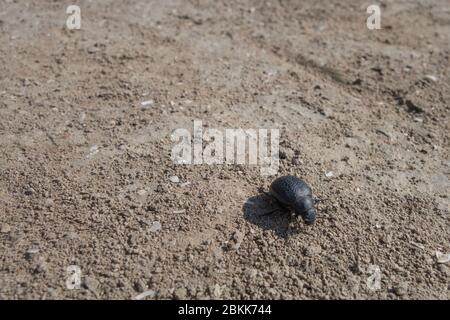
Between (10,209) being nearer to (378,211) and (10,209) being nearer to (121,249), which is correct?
(121,249)

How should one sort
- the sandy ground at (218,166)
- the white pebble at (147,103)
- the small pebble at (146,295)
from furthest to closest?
the white pebble at (147,103), the sandy ground at (218,166), the small pebble at (146,295)

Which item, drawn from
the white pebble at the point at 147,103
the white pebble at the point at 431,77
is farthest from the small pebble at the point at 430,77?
the white pebble at the point at 147,103

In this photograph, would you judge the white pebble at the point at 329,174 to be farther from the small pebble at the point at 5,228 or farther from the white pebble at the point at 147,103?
the small pebble at the point at 5,228

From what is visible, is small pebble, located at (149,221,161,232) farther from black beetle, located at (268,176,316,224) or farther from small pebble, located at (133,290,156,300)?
black beetle, located at (268,176,316,224)

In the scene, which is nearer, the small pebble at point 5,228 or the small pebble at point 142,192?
the small pebble at point 5,228

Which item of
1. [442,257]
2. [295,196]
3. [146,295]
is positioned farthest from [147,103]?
[442,257]

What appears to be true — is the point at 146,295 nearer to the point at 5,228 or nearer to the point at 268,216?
the point at 268,216
